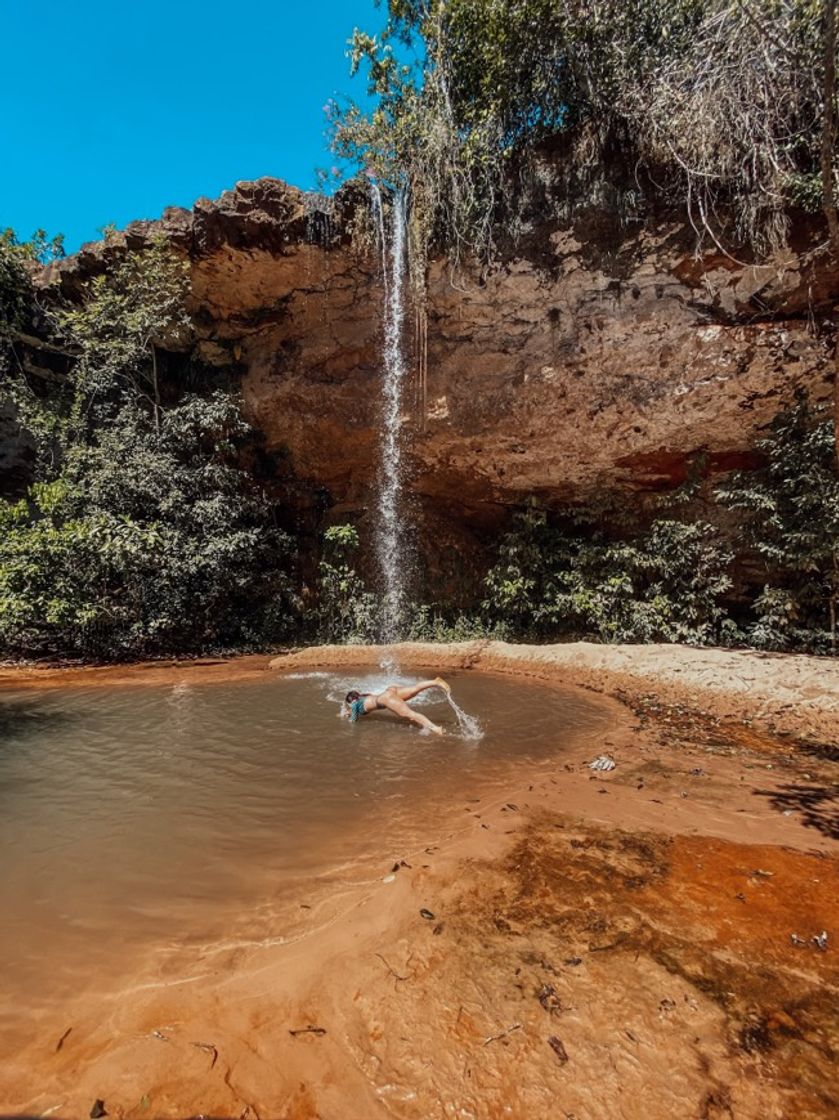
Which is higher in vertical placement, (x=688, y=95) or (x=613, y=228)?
(x=688, y=95)

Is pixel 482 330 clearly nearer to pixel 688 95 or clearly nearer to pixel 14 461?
pixel 688 95

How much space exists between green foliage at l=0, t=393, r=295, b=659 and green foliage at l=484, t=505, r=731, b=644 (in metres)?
4.88

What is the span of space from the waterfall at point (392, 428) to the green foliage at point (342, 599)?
1.20 ft

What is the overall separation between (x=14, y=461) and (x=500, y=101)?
11505 millimetres

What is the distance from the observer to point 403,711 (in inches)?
202

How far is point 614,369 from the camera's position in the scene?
8750 millimetres

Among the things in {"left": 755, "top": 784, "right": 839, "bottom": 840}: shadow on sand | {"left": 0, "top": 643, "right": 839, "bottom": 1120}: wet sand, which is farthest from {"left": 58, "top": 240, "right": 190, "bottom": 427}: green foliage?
{"left": 755, "top": 784, "right": 839, "bottom": 840}: shadow on sand

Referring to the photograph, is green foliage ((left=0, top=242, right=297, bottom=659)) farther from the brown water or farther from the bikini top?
the bikini top

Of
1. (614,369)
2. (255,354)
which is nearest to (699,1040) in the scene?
(614,369)

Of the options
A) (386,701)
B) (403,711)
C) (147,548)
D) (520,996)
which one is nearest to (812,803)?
(520,996)

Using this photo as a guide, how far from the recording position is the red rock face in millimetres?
8023

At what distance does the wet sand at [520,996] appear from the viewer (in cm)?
141

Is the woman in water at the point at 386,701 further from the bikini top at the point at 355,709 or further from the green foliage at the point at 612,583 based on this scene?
the green foliage at the point at 612,583

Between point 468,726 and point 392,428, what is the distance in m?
6.92
